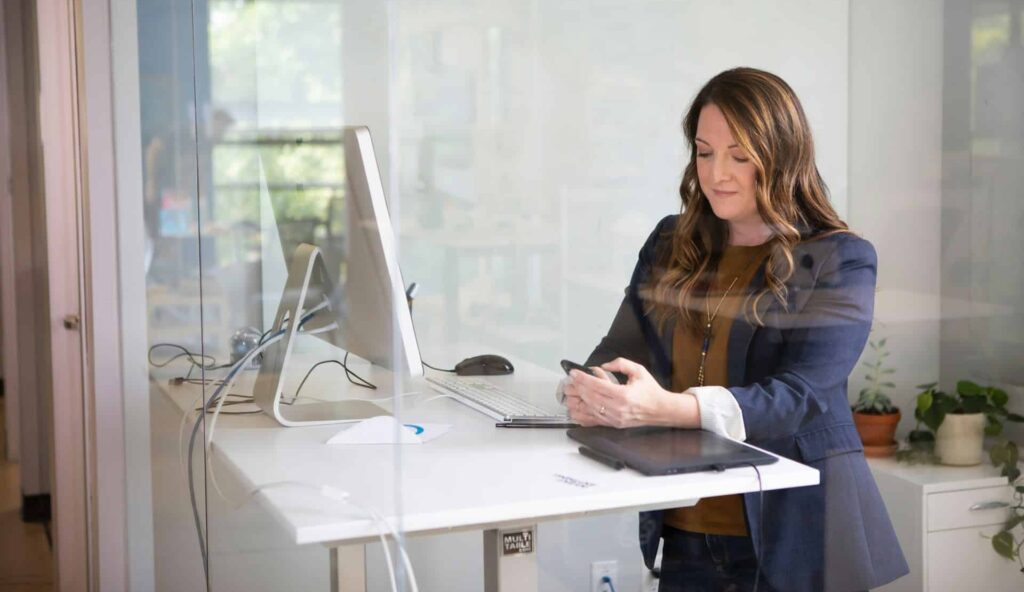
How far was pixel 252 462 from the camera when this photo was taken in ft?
5.00

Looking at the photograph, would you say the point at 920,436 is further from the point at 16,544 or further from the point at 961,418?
the point at 16,544

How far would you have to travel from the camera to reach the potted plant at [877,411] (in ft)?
A: 3.92

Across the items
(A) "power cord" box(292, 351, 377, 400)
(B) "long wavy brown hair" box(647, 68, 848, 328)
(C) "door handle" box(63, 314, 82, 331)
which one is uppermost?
(B) "long wavy brown hair" box(647, 68, 848, 328)

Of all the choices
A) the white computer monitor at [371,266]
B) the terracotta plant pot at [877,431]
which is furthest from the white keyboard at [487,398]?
the terracotta plant pot at [877,431]

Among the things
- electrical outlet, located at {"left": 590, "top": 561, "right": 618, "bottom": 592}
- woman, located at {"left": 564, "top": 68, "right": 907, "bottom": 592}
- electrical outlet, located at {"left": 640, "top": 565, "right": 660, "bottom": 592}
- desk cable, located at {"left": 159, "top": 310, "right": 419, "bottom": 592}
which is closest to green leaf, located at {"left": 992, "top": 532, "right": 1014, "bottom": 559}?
woman, located at {"left": 564, "top": 68, "right": 907, "bottom": 592}

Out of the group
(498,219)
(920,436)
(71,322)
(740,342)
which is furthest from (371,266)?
(71,322)

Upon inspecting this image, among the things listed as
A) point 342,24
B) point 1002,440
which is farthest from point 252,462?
point 1002,440

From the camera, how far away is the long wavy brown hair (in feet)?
3.89

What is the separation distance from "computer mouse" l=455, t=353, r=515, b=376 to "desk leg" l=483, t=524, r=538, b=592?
21cm

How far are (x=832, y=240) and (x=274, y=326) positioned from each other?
2.63ft

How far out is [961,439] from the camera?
3.90ft

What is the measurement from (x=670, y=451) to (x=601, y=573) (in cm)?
31

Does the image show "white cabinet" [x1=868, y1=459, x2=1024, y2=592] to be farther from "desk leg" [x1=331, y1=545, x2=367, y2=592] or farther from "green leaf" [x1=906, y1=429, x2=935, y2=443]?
"desk leg" [x1=331, y1=545, x2=367, y2=592]

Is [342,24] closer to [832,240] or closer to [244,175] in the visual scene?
[244,175]
